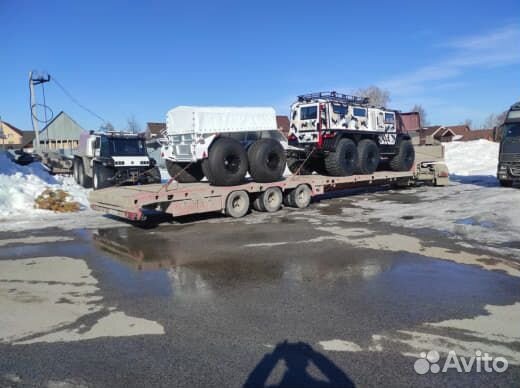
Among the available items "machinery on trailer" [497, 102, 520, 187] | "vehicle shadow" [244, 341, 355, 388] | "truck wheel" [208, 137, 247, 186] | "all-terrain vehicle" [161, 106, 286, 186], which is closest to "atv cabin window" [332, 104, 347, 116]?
"all-terrain vehicle" [161, 106, 286, 186]

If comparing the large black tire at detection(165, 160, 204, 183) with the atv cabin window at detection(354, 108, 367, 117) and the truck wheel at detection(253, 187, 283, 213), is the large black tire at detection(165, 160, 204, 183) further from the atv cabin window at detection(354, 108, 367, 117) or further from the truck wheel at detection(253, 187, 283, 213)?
the atv cabin window at detection(354, 108, 367, 117)

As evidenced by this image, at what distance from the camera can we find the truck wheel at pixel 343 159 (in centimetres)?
1359

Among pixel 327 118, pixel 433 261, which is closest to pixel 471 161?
pixel 327 118

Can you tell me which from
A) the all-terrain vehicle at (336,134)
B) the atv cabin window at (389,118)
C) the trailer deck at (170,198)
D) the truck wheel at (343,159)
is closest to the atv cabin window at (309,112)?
the all-terrain vehicle at (336,134)

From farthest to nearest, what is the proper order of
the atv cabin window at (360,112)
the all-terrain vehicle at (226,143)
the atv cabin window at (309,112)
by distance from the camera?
1. the atv cabin window at (360,112)
2. the atv cabin window at (309,112)
3. the all-terrain vehicle at (226,143)

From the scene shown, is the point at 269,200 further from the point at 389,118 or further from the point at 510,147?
the point at 510,147

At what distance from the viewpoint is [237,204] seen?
11.2 m

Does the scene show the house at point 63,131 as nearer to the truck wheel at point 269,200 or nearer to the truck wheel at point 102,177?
the truck wheel at point 102,177

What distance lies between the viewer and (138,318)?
474 centimetres

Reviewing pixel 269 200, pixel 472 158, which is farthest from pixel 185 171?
pixel 472 158

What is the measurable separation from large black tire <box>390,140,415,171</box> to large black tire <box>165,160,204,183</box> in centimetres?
837

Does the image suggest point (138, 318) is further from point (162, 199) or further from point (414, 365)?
point (162, 199)

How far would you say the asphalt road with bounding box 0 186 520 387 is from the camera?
3.61m

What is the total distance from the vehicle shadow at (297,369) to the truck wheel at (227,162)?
709 cm
